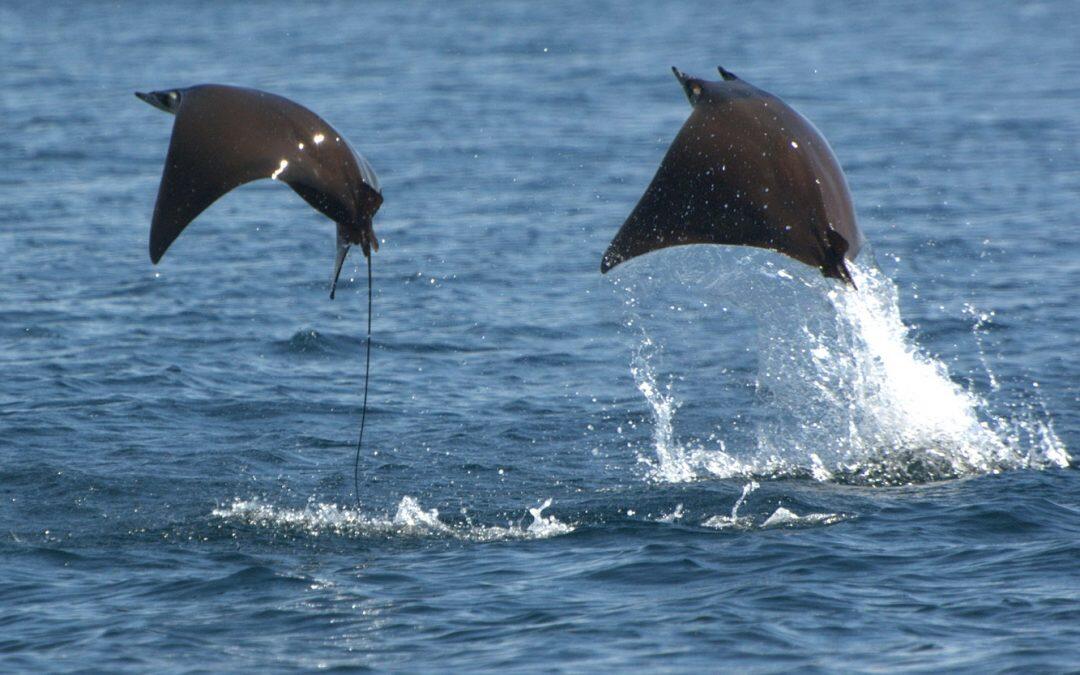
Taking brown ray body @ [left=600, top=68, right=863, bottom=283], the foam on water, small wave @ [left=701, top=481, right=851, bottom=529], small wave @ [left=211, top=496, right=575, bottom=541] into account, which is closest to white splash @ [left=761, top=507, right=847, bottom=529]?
small wave @ [left=701, top=481, right=851, bottom=529]

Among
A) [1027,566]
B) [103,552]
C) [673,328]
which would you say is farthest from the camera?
[673,328]

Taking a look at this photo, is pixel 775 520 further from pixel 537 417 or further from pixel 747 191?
pixel 537 417

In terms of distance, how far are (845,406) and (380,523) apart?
12.9 feet

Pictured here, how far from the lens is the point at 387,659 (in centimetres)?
731

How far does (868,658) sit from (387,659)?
219 centimetres

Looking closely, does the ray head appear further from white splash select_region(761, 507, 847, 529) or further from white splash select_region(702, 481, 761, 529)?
white splash select_region(761, 507, 847, 529)

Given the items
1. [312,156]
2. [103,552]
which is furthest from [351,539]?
[312,156]

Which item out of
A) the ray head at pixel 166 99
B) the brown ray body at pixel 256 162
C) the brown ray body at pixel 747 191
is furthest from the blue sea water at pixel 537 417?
the ray head at pixel 166 99

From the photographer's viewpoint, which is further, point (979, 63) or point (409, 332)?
point (979, 63)

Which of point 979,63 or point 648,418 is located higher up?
point 979,63

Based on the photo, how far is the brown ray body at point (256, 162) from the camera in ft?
27.1

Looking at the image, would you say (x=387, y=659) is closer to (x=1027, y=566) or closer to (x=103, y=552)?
(x=103, y=552)

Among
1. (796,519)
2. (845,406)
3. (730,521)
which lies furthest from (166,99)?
(845,406)

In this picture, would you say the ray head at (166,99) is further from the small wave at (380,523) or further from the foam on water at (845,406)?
the foam on water at (845,406)
